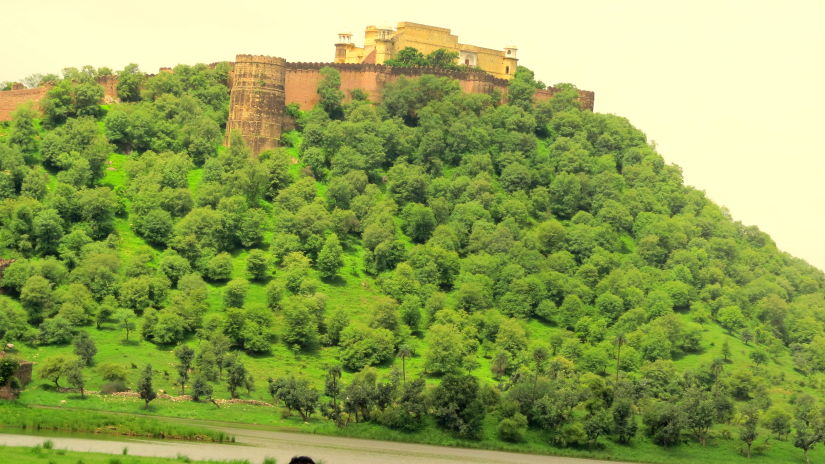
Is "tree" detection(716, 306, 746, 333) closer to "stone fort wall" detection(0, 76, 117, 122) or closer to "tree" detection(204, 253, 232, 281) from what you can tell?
"tree" detection(204, 253, 232, 281)

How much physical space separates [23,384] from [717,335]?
59.1 m

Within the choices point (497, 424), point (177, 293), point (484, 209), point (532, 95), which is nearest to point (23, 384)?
point (177, 293)

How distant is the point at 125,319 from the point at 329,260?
19.9 m

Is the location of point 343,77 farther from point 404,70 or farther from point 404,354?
A: point 404,354

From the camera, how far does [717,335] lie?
135 metres

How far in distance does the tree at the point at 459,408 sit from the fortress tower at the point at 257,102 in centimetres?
4801

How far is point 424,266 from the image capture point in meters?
134

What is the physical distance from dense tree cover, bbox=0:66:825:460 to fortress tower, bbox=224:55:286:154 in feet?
6.43

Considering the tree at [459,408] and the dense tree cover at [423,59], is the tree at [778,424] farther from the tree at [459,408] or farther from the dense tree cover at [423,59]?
the dense tree cover at [423,59]

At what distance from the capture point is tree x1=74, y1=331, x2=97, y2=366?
109 meters

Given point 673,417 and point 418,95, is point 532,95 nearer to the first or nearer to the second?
point 418,95

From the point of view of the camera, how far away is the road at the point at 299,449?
8356cm

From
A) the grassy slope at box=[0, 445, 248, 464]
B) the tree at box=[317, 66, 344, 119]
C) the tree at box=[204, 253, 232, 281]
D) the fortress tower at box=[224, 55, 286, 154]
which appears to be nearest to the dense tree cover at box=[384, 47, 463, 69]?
the tree at box=[317, 66, 344, 119]

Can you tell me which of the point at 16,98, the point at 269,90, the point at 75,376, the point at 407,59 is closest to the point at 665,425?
the point at 75,376
